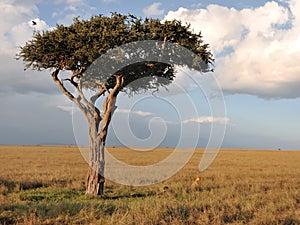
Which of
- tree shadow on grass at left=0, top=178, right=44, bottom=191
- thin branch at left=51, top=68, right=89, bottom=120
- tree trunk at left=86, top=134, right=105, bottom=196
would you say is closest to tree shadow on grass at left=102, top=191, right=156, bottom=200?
tree trunk at left=86, top=134, right=105, bottom=196

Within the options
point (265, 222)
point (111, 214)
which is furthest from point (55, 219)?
point (265, 222)

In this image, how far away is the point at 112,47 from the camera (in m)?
17.2

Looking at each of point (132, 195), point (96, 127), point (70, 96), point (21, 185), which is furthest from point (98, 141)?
point (21, 185)

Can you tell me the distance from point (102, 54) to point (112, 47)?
0.59m

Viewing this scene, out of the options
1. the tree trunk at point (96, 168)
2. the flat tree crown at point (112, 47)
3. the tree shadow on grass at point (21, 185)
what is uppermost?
the flat tree crown at point (112, 47)

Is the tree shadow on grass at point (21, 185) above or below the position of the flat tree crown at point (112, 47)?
below

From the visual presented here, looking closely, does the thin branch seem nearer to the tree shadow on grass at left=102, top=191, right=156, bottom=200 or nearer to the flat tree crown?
the flat tree crown

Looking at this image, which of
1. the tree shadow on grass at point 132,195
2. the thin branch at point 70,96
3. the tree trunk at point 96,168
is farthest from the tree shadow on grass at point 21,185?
the thin branch at point 70,96

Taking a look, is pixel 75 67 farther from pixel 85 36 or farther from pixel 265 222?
pixel 265 222

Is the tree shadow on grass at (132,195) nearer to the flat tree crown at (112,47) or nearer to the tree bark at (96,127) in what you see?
the tree bark at (96,127)

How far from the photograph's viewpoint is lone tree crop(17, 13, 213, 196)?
17.2 meters

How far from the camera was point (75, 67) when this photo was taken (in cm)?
1867

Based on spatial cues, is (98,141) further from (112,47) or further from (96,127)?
(112,47)

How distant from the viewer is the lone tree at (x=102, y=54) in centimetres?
1717
